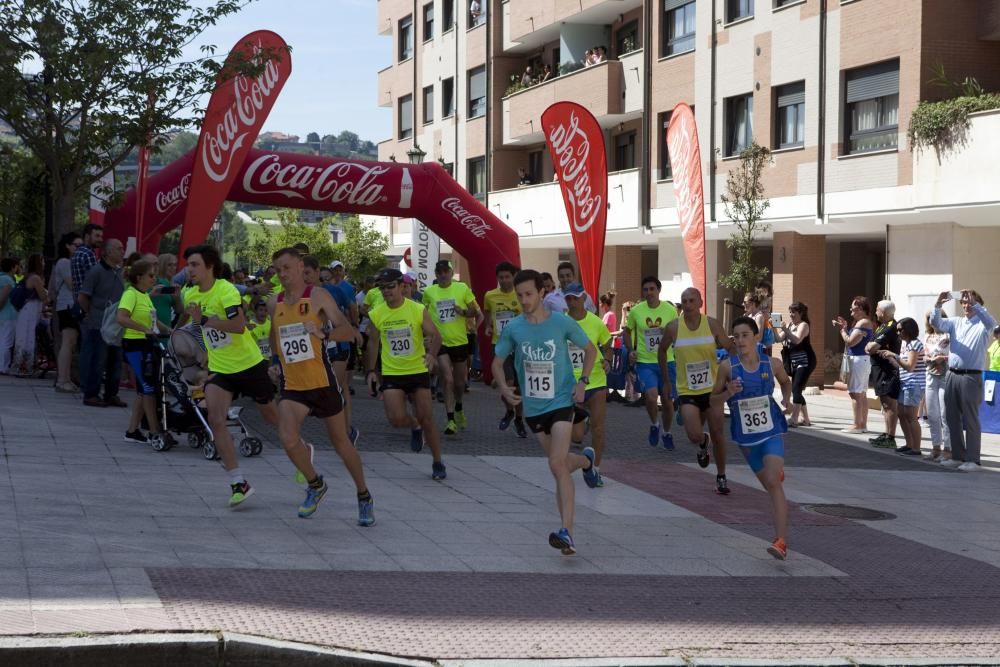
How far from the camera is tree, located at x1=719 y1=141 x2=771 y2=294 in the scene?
27406mm

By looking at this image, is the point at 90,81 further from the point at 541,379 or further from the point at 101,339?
the point at 541,379

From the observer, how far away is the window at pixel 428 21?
48438 millimetres

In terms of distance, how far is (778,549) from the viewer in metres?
9.05

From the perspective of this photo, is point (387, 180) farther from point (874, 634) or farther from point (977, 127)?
point (874, 634)

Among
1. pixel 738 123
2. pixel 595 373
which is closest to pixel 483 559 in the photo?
pixel 595 373

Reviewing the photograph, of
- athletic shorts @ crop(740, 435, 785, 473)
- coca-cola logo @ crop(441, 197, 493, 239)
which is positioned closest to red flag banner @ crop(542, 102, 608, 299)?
coca-cola logo @ crop(441, 197, 493, 239)

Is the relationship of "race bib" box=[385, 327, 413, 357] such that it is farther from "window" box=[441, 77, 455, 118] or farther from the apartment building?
"window" box=[441, 77, 455, 118]

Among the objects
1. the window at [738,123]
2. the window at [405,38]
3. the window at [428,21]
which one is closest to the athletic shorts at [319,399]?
the window at [738,123]

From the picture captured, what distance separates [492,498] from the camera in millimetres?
11078

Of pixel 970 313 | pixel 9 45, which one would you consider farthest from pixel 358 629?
pixel 9 45

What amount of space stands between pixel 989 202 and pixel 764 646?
16154 millimetres

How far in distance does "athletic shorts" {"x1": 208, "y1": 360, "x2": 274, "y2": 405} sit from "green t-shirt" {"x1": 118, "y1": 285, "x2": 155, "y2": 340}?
7.82 ft

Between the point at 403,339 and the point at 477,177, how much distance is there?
32582mm

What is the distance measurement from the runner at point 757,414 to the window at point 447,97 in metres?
37.3
